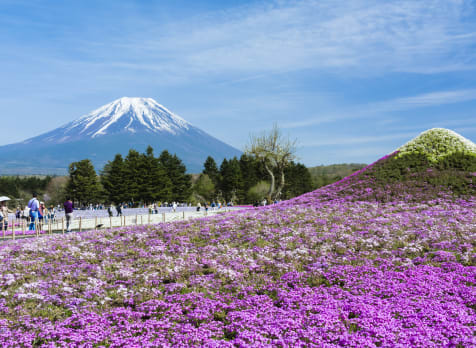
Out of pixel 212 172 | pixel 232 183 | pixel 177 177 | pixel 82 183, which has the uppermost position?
pixel 212 172

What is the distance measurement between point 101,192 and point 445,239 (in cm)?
8342

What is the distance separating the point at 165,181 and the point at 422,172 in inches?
2322

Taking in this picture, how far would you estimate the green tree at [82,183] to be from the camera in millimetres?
80750

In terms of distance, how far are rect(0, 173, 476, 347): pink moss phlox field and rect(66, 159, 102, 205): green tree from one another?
6836 centimetres

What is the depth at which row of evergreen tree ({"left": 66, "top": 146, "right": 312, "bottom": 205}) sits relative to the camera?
7450 cm

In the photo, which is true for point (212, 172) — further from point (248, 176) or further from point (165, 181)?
point (165, 181)

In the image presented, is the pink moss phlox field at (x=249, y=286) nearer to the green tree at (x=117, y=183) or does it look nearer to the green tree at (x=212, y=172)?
the green tree at (x=117, y=183)

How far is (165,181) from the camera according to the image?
78.9 m

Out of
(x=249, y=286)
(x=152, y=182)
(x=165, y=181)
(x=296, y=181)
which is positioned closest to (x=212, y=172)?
(x=296, y=181)

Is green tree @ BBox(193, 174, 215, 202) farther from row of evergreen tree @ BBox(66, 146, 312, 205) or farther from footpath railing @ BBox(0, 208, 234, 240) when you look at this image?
footpath railing @ BBox(0, 208, 234, 240)

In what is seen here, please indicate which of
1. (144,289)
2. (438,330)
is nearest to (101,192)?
(144,289)

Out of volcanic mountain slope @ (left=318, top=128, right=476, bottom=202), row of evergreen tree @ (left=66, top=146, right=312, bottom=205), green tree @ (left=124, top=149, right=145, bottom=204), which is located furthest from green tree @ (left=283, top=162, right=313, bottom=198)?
volcanic mountain slope @ (left=318, top=128, right=476, bottom=202)

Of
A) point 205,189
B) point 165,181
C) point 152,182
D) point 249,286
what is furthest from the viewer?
point 205,189

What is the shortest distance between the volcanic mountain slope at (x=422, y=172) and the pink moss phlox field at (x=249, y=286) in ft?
24.0
